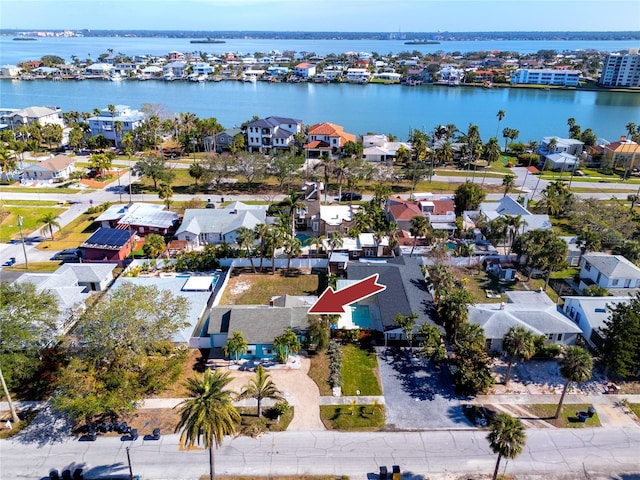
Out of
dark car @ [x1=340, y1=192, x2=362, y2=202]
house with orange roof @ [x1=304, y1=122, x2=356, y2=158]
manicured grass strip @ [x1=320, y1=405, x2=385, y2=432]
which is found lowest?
manicured grass strip @ [x1=320, y1=405, x2=385, y2=432]

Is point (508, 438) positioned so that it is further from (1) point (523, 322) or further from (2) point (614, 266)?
(2) point (614, 266)

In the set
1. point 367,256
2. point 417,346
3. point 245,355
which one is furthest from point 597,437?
point 367,256

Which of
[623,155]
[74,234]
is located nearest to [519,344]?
[74,234]

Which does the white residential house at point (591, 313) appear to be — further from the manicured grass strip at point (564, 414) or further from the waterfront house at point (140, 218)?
the waterfront house at point (140, 218)

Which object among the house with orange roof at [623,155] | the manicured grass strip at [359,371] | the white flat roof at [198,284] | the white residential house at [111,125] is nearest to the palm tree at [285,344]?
the manicured grass strip at [359,371]

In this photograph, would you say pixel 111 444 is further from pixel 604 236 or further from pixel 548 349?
pixel 604 236

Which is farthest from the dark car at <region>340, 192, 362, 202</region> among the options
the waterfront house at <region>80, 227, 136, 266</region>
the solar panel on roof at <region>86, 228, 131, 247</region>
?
the waterfront house at <region>80, 227, 136, 266</region>

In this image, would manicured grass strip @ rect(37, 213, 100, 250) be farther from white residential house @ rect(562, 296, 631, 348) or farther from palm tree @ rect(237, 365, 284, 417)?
white residential house @ rect(562, 296, 631, 348)
